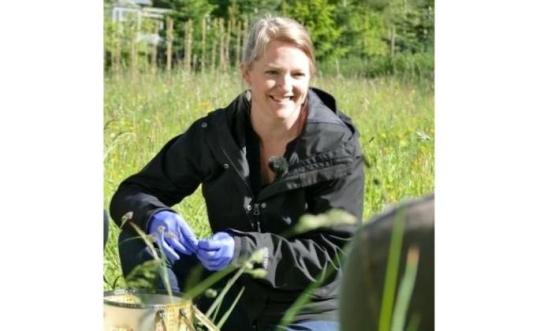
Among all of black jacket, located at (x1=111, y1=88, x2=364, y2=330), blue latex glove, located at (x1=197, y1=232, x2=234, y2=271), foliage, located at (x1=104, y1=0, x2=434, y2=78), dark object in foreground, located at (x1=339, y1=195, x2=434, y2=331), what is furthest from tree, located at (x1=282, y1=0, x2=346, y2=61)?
dark object in foreground, located at (x1=339, y1=195, x2=434, y2=331)

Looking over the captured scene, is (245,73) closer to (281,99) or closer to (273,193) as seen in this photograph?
(281,99)

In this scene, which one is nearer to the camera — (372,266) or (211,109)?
(372,266)

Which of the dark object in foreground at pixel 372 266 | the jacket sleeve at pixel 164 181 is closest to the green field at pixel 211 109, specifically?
the jacket sleeve at pixel 164 181

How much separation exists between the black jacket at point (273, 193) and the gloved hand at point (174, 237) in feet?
0.15

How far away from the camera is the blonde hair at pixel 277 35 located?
226cm

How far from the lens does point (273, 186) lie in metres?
2.24

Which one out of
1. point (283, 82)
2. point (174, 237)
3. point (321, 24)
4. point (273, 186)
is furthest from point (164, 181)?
point (321, 24)

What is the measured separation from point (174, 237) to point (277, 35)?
55 cm

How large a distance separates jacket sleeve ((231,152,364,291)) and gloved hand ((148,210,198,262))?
12 cm

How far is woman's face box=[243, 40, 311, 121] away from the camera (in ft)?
7.38

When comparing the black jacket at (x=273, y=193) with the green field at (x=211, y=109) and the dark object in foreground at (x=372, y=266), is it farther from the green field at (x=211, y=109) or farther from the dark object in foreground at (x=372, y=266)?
the dark object in foreground at (x=372, y=266)

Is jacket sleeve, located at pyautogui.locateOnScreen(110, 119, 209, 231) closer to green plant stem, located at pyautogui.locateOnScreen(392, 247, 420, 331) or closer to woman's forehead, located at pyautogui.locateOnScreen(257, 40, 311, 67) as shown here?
woman's forehead, located at pyautogui.locateOnScreen(257, 40, 311, 67)
